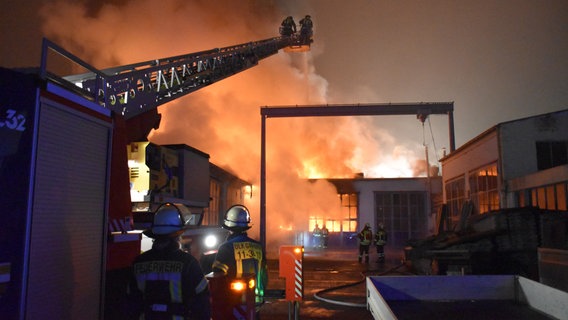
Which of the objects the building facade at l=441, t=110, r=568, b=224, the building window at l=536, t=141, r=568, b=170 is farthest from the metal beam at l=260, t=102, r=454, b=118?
the building window at l=536, t=141, r=568, b=170

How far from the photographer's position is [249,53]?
11.9 m

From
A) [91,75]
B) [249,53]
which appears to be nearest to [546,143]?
[249,53]

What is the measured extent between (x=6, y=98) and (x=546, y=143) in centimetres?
1386

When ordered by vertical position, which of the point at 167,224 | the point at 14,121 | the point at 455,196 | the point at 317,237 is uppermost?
the point at 455,196

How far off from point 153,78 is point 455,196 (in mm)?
15303

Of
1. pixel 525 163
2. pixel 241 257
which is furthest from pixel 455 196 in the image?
pixel 241 257

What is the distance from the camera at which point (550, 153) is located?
1310 cm

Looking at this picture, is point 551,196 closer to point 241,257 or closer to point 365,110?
point 365,110

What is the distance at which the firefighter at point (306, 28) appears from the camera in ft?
58.2

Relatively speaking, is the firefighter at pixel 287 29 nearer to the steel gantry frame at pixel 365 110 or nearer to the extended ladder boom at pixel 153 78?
the steel gantry frame at pixel 365 110

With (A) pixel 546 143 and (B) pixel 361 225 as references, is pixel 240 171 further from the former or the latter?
(A) pixel 546 143

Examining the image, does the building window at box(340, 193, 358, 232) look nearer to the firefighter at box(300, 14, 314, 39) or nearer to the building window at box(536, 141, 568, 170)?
the firefighter at box(300, 14, 314, 39)

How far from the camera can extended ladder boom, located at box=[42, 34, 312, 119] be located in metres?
5.70

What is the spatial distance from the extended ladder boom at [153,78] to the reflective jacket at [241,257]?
223 centimetres
